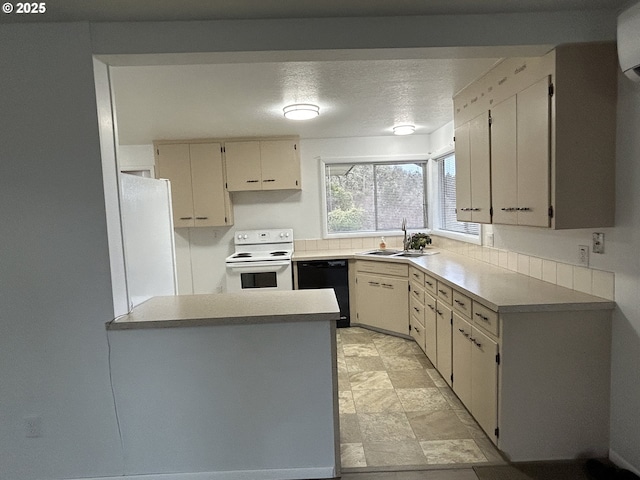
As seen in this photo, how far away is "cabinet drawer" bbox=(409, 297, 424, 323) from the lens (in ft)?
11.2

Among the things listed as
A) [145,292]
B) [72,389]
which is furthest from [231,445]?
[145,292]

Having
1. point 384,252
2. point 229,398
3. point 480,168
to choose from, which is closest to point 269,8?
point 480,168

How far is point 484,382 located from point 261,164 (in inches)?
127

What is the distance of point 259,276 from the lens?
4.12m

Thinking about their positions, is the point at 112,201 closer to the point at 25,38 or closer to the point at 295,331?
the point at 25,38

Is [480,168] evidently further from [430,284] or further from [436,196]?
[436,196]

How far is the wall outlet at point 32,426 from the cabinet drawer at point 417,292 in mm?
2796

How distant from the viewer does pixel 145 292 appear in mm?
2229

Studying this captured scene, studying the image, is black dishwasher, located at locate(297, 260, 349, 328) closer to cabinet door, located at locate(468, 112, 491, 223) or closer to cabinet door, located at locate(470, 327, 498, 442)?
cabinet door, located at locate(468, 112, 491, 223)

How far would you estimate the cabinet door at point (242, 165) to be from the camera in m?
4.32

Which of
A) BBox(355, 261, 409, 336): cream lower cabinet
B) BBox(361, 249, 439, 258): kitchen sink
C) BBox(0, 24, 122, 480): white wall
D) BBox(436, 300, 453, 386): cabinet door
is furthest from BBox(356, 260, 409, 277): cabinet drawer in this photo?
BBox(0, 24, 122, 480): white wall

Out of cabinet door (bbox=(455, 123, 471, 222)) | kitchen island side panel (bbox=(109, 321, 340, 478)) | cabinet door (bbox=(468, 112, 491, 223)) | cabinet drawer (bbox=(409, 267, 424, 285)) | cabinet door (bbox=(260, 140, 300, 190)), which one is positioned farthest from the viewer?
cabinet door (bbox=(260, 140, 300, 190))

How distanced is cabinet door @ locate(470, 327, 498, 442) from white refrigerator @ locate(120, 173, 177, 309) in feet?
6.51

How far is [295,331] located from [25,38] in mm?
1874
